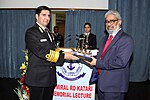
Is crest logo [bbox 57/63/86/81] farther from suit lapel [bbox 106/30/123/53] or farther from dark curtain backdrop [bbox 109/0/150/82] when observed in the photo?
dark curtain backdrop [bbox 109/0/150/82]

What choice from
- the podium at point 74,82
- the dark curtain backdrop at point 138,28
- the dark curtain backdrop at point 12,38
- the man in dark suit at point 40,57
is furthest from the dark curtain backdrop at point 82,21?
the man in dark suit at point 40,57

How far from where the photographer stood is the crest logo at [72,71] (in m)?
2.63

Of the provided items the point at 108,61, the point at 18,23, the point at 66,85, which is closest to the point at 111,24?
the point at 108,61

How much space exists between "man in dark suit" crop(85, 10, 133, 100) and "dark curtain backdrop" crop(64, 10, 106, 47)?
3.08m

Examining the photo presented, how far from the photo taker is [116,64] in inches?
63.6

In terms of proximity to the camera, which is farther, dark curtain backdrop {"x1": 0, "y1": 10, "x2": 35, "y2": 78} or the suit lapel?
dark curtain backdrop {"x1": 0, "y1": 10, "x2": 35, "y2": 78}

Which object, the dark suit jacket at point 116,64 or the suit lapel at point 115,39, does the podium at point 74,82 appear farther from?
the suit lapel at point 115,39

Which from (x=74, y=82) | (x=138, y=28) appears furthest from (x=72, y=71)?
(x=138, y=28)

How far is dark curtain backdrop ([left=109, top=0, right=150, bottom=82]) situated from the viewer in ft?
15.2

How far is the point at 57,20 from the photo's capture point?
4992 mm

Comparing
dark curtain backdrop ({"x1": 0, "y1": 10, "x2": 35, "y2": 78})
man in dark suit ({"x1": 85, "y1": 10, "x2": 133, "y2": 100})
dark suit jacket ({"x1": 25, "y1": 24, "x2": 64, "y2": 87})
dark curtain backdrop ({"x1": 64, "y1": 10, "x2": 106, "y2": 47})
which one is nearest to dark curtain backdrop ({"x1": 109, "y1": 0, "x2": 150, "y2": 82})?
dark curtain backdrop ({"x1": 64, "y1": 10, "x2": 106, "y2": 47})

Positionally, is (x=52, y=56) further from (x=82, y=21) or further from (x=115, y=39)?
(x=82, y=21)

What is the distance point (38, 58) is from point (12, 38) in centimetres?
344

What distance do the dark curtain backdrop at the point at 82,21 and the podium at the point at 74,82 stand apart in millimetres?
2248
